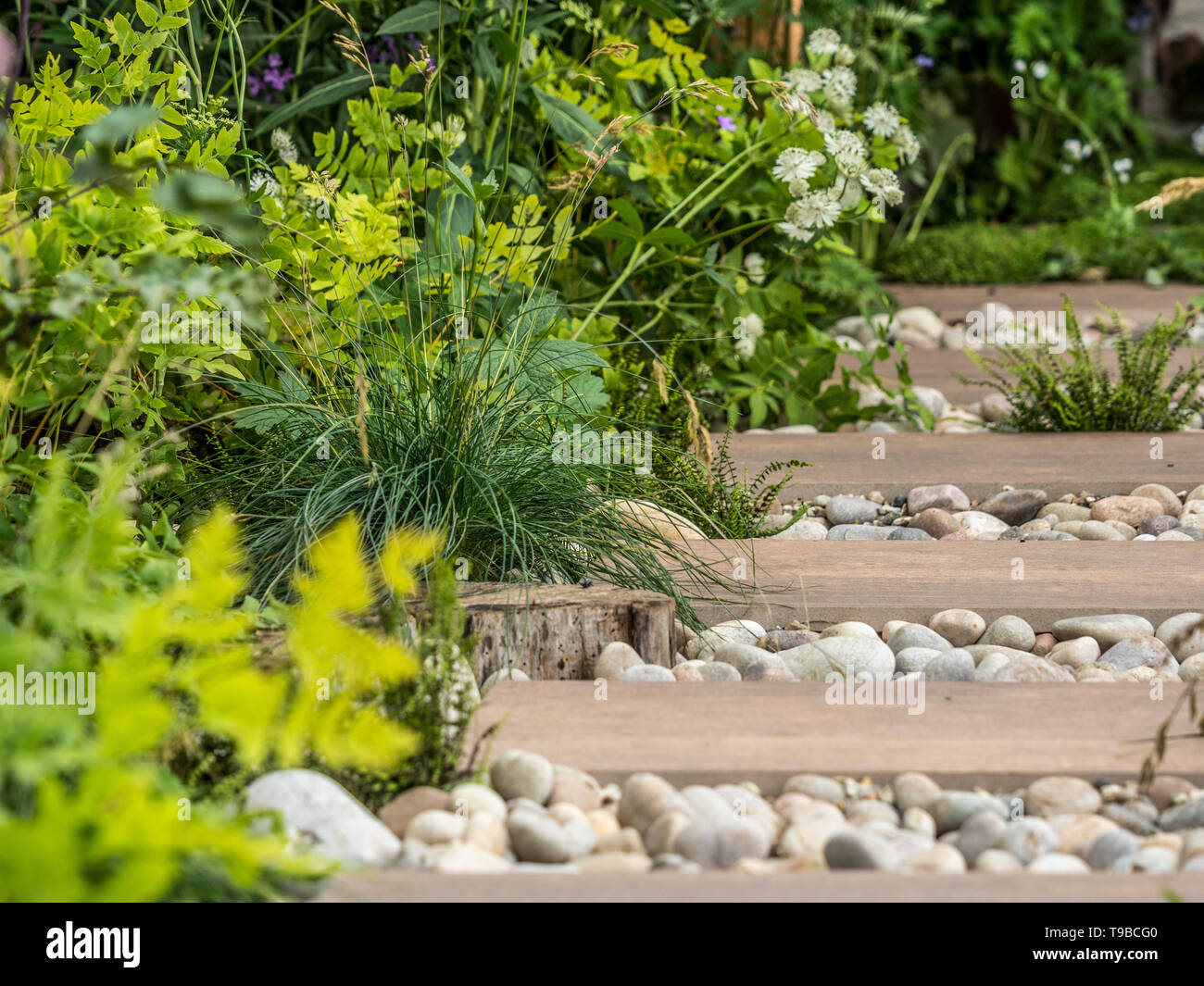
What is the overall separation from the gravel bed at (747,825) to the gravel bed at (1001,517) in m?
0.91

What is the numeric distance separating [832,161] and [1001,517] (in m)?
0.96

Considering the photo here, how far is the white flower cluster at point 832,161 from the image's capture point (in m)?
2.65

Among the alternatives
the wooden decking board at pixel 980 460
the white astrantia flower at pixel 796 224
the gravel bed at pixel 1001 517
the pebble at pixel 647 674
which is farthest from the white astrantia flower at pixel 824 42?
the pebble at pixel 647 674

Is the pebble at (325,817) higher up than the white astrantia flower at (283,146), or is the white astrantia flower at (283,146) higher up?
the white astrantia flower at (283,146)

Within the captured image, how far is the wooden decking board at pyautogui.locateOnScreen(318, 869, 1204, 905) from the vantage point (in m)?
1.02

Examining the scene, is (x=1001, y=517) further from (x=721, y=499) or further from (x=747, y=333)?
(x=747, y=333)

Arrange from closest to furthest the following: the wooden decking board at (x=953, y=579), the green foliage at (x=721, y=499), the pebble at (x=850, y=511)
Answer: the wooden decking board at (x=953, y=579) < the green foliage at (x=721, y=499) < the pebble at (x=850, y=511)

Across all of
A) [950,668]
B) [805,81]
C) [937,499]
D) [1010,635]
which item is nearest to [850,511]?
[937,499]

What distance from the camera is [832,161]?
2797 millimetres

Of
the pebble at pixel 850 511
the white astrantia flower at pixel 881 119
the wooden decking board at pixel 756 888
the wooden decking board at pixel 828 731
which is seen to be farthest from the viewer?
the white astrantia flower at pixel 881 119

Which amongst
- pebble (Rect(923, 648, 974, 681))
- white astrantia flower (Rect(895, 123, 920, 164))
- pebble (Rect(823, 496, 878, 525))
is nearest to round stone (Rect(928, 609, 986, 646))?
pebble (Rect(923, 648, 974, 681))

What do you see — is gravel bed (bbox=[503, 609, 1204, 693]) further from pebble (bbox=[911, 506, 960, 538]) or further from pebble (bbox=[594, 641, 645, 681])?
pebble (bbox=[911, 506, 960, 538])

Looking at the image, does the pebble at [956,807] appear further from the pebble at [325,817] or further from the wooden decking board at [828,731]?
the pebble at [325,817]
